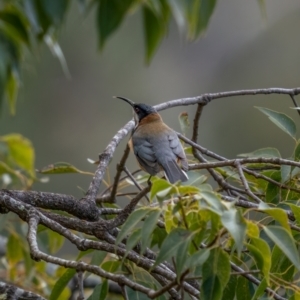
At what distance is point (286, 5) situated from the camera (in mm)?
14633

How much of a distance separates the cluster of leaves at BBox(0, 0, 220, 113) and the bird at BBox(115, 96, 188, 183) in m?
0.96

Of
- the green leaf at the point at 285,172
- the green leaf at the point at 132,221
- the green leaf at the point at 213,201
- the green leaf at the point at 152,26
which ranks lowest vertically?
the green leaf at the point at 285,172

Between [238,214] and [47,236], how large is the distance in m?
2.41

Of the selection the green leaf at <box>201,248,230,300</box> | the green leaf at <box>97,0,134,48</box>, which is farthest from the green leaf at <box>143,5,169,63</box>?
the green leaf at <box>201,248,230,300</box>

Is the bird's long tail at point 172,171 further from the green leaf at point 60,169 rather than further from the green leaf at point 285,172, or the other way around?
the green leaf at point 285,172

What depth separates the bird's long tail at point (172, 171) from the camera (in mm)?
3226

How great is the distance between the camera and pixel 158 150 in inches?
143

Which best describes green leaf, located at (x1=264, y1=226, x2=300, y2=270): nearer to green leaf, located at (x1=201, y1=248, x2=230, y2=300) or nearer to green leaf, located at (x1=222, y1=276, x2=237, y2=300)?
green leaf, located at (x1=201, y1=248, x2=230, y2=300)

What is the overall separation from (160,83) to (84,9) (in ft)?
36.4

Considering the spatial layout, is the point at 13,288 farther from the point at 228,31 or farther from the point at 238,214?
the point at 228,31

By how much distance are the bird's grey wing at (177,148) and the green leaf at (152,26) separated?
3.10 ft

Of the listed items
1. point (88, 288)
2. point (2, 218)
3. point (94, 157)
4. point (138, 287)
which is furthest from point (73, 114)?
point (138, 287)

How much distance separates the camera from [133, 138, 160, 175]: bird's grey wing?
3539 mm

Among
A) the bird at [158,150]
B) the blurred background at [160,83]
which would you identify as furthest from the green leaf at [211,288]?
the blurred background at [160,83]
